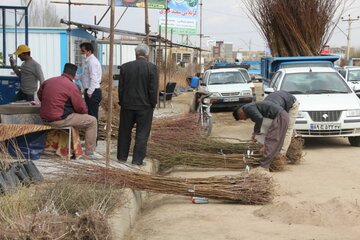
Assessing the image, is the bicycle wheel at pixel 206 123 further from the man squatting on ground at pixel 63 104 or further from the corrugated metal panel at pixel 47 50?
the corrugated metal panel at pixel 47 50

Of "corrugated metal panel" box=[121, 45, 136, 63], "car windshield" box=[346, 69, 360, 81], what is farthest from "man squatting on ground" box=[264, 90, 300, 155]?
"corrugated metal panel" box=[121, 45, 136, 63]

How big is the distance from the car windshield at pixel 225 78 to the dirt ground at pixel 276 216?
1177 cm

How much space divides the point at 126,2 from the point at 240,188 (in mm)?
13821

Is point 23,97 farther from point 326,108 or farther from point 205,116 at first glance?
point 326,108

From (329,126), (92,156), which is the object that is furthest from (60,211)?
(329,126)

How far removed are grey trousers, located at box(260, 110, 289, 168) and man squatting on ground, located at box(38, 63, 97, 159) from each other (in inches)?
108

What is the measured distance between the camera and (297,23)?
53.9ft

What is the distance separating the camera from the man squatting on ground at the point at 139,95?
7.78 metres

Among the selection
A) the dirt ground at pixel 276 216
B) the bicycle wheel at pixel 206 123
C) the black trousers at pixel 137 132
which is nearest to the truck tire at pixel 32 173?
the dirt ground at pixel 276 216

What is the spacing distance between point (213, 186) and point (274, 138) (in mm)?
2231

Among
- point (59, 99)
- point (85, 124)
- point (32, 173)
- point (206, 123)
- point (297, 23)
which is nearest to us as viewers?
point (32, 173)

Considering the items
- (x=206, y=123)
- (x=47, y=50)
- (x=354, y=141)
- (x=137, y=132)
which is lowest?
(x=354, y=141)

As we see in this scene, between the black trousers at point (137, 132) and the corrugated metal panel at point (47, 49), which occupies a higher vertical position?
the corrugated metal panel at point (47, 49)

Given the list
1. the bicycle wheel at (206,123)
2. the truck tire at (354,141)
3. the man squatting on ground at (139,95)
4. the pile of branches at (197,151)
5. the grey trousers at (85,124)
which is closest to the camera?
the grey trousers at (85,124)
